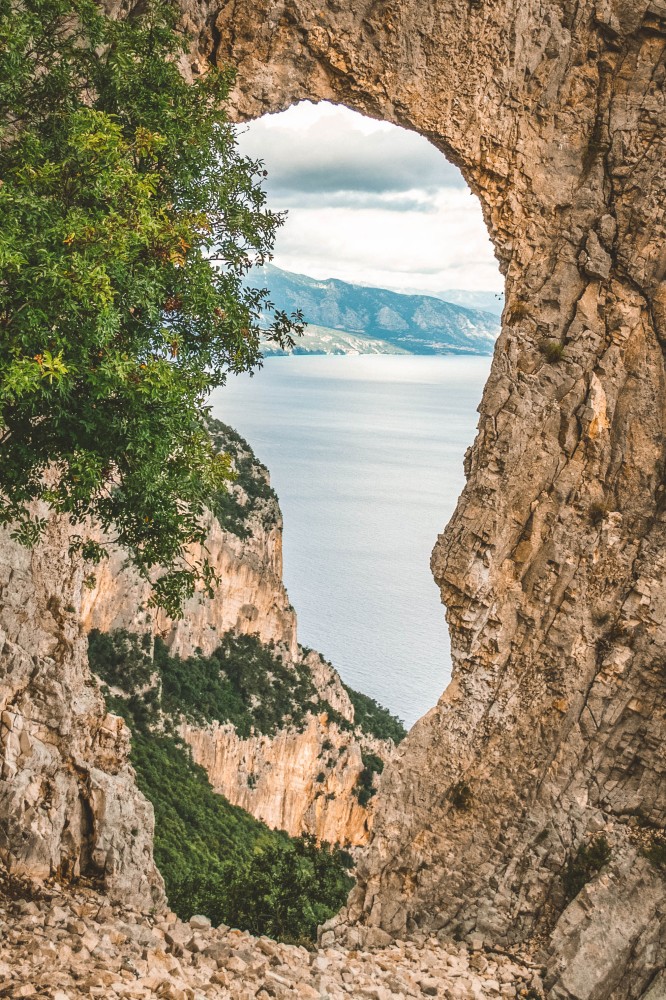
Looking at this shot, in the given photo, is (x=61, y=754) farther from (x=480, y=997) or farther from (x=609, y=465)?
(x=609, y=465)

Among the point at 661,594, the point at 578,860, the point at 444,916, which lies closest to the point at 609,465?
the point at 661,594

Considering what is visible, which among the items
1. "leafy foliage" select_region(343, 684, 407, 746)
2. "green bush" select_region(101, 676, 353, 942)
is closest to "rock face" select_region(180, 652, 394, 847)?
"leafy foliage" select_region(343, 684, 407, 746)

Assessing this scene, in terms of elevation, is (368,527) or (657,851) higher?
(368,527)

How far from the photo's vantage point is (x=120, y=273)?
22.2 ft

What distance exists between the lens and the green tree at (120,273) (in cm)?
648

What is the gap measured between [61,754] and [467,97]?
1301cm

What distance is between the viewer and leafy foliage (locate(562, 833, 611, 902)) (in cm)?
1132

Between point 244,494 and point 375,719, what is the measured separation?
17649 millimetres

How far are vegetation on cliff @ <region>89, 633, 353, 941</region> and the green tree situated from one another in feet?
33.5

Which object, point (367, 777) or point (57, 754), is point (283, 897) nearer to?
point (57, 754)

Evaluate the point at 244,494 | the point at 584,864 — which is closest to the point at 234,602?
the point at 244,494

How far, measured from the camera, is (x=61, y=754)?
11438mm

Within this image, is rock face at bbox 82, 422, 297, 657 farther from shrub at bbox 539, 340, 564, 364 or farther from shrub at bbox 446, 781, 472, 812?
shrub at bbox 539, 340, 564, 364

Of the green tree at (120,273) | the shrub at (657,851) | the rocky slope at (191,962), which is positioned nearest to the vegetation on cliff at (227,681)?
the rocky slope at (191,962)
